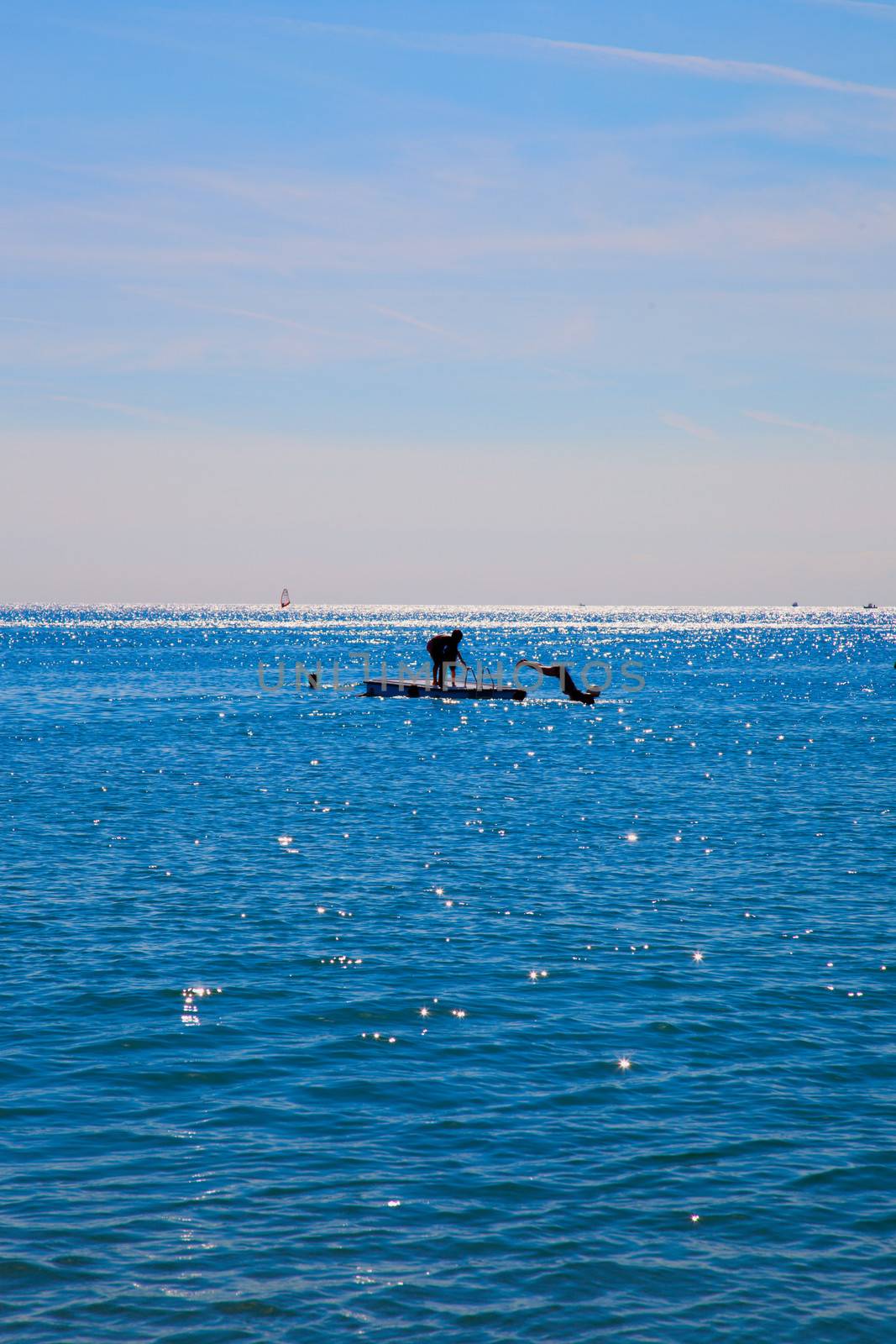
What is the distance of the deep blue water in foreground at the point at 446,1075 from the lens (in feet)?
33.1

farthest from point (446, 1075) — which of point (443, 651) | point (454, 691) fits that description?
point (454, 691)

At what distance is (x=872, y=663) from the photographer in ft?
519

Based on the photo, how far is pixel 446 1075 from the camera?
48.3 feet

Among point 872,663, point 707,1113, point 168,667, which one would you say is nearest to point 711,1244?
point 707,1113

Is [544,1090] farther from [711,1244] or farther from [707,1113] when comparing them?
[711,1244]

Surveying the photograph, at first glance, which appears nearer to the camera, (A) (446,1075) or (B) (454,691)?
(A) (446,1075)

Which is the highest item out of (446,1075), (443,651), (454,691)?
(443,651)

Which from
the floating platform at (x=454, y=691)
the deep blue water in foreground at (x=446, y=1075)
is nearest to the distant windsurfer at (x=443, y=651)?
the floating platform at (x=454, y=691)

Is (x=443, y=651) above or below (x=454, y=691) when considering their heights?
above

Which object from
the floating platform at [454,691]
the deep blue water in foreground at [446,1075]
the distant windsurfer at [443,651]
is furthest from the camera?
the floating platform at [454,691]

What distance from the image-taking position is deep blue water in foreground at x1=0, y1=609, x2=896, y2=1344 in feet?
33.1

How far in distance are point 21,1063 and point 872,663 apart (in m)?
157

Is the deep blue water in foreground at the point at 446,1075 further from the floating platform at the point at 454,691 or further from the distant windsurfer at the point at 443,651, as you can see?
the floating platform at the point at 454,691

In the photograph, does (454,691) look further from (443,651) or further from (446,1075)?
(446,1075)
